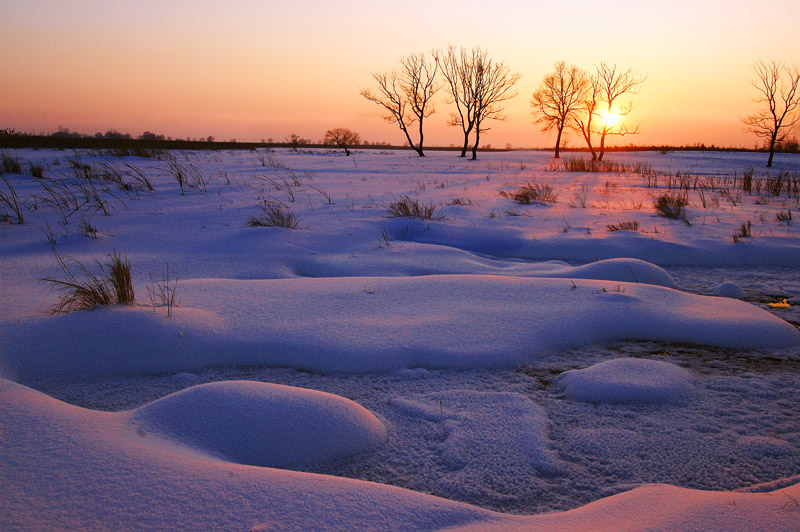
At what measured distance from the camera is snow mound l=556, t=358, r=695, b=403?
198 cm

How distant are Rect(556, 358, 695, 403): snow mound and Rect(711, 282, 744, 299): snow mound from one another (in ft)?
5.61

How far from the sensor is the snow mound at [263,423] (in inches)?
60.4

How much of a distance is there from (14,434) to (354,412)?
1093 mm

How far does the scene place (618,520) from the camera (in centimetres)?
121

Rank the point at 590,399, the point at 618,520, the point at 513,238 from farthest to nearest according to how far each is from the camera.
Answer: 1. the point at 513,238
2. the point at 590,399
3. the point at 618,520

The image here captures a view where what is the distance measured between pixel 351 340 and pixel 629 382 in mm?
1395

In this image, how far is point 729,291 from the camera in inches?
138

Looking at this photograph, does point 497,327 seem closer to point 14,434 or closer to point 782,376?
point 782,376

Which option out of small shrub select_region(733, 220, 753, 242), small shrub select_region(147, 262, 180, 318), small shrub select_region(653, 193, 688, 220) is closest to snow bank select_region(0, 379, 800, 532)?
small shrub select_region(147, 262, 180, 318)

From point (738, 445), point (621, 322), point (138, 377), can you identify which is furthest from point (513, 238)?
point (138, 377)

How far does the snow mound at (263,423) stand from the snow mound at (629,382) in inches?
38.3

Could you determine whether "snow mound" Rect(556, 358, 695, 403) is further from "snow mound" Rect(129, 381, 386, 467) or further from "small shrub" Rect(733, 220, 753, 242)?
"small shrub" Rect(733, 220, 753, 242)

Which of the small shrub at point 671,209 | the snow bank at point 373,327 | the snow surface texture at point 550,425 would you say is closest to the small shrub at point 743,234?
the small shrub at point 671,209

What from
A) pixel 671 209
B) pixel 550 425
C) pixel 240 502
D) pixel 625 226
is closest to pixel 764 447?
pixel 550 425
